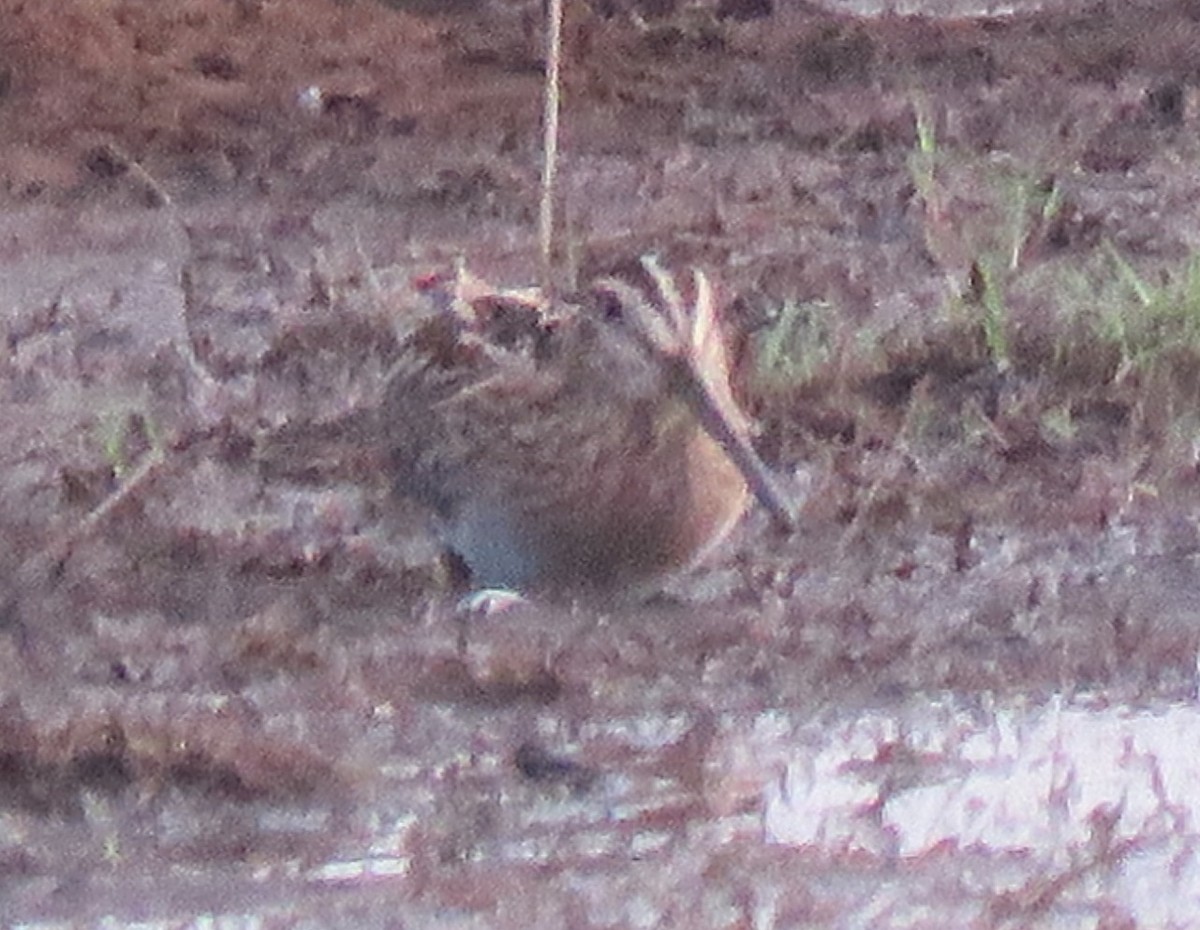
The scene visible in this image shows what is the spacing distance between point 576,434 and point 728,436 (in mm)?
77

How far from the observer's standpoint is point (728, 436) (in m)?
1.00

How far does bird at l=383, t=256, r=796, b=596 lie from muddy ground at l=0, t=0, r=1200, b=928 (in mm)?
27

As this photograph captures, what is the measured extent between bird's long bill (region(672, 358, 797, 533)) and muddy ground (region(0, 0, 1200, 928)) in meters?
0.03

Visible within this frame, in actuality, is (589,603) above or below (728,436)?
below

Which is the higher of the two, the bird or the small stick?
the small stick

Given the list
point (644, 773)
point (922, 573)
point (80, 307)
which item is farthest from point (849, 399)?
point (80, 307)

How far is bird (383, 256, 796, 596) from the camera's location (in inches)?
39.3

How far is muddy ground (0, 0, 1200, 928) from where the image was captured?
1.07 m

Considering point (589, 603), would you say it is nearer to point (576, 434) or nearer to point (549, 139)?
point (576, 434)

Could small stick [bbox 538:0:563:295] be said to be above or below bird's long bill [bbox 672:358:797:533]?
above

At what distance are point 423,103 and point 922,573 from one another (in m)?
0.37

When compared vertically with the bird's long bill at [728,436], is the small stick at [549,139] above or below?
above

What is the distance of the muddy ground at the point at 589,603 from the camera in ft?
3.52

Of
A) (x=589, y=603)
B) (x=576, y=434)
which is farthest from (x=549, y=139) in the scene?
(x=589, y=603)
